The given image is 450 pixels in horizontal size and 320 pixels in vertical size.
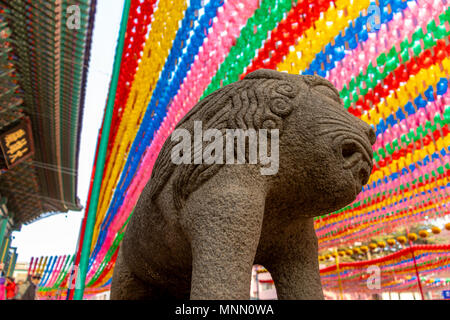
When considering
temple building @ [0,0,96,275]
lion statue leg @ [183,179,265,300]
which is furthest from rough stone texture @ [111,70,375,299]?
temple building @ [0,0,96,275]

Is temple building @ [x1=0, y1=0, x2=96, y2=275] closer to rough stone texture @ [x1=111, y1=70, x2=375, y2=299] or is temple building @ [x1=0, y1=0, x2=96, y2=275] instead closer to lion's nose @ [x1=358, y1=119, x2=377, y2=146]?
rough stone texture @ [x1=111, y1=70, x2=375, y2=299]

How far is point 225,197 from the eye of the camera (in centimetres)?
76

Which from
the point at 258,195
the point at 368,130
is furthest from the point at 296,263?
the point at 368,130

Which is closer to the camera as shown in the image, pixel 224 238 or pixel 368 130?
pixel 224 238

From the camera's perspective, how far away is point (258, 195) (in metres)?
0.79

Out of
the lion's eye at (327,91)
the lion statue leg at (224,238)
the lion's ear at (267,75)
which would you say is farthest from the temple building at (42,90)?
the lion statue leg at (224,238)

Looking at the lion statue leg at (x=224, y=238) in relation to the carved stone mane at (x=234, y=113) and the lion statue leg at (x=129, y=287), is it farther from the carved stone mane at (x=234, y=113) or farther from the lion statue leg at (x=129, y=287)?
the lion statue leg at (x=129, y=287)

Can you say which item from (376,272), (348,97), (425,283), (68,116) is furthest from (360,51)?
(425,283)

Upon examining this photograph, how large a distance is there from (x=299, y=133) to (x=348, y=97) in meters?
2.08

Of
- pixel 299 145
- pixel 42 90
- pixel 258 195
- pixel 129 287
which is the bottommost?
pixel 129 287

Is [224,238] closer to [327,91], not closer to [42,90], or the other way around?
[327,91]

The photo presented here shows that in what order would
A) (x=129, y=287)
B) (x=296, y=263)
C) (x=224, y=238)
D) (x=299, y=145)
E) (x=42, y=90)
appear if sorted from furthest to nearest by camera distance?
1. (x=42, y=90)
2. (x=129, y=287)
3. (x=296, y=263)
4. (x=299, y=145)
5. (x=224, y=238)

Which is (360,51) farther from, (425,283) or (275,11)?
(425,283)

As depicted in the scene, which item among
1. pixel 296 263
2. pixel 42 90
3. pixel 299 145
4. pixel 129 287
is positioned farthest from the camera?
pixel 42 90
